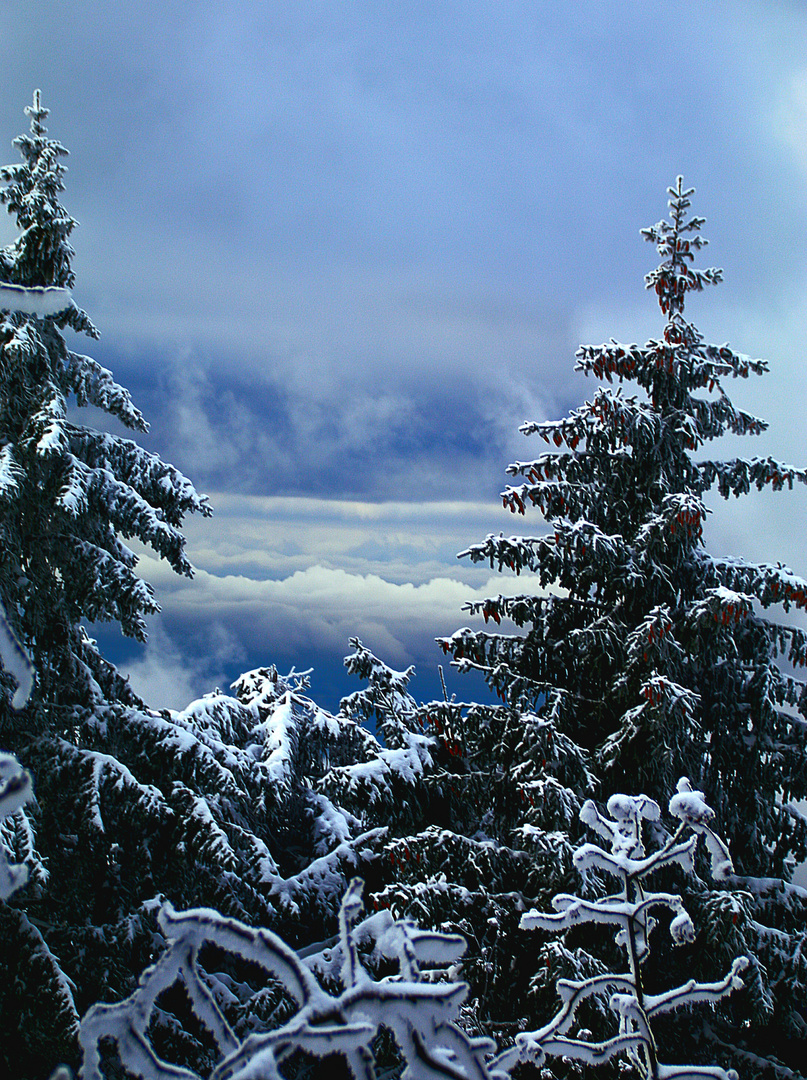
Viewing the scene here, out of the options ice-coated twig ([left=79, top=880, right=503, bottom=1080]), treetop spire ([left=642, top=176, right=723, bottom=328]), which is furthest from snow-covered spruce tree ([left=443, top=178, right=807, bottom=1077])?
ice-coated twig ([left=79, top=880, right=503, bottom=1080])

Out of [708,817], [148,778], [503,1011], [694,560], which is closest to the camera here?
[708,817]

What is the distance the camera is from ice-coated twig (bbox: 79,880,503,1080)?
44.9 inches

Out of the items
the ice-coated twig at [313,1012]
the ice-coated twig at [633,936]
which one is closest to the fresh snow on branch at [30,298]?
the ice-coated twig at [313,1012]

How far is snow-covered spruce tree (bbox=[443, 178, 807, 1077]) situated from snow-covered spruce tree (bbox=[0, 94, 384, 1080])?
323cm

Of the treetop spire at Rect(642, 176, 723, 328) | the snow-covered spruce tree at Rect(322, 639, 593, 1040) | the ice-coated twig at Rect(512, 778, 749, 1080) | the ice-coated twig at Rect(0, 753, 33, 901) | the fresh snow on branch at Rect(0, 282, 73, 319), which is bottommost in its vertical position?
the snow-covered spruce tree at Rect(322, 639, 593, 1040)

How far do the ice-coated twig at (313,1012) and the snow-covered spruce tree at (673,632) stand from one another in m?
6.55

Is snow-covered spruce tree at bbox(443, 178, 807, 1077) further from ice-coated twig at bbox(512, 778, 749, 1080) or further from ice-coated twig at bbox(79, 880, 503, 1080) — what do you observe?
ice-coated twig at bbox(79, 880, 503, 1080)

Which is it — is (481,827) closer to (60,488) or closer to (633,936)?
(60,488)

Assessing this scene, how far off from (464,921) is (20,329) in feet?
25.3

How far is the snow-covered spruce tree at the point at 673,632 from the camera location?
793cm

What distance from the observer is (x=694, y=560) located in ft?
30.9

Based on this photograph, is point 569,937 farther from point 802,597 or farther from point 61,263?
point 61,263

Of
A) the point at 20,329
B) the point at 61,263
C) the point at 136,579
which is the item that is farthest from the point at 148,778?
the point at 61,263

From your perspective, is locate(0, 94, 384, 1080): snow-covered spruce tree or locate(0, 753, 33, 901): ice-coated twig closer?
locate(0, 753, 33, 901): ice-coated twig
